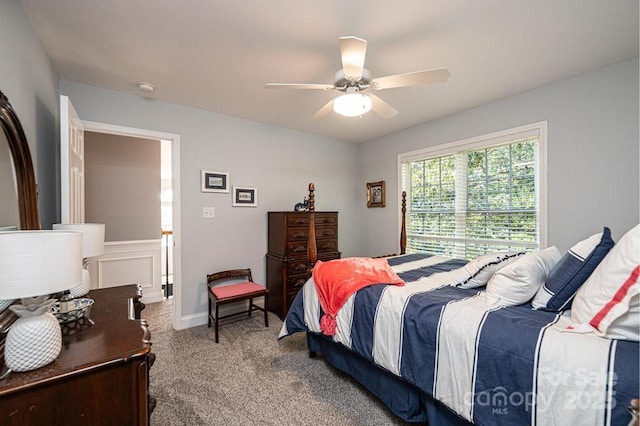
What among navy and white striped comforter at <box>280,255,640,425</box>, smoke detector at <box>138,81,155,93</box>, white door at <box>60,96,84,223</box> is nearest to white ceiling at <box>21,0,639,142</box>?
smoke detector at <box>138,81,155,93</box>

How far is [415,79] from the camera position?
1756 mm

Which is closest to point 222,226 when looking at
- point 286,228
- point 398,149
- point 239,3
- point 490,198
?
point 286,228

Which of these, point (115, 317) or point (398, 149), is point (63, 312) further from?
point (398, 149)

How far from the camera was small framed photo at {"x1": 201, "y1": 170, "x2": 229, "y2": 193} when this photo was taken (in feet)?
10.4

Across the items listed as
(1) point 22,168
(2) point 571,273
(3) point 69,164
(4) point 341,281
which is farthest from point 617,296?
(3) point 69,164

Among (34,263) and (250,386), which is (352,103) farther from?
(250,386)

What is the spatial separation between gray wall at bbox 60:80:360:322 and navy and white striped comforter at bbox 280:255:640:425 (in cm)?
193

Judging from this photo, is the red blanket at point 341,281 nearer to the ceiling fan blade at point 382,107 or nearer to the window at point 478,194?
the ceiling fan blade at point 382,107

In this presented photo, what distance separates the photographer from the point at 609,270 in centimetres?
110

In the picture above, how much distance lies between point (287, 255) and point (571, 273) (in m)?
2.51

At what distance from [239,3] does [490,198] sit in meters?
2.98

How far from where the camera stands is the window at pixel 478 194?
2725 mm

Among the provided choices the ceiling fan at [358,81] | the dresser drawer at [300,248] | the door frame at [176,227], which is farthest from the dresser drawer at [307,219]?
the ceiling fan at [358,81]

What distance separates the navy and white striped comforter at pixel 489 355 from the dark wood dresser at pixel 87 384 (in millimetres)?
1222
